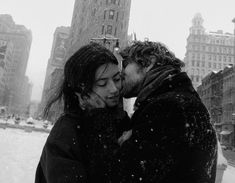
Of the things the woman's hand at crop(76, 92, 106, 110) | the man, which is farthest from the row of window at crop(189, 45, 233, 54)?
the man

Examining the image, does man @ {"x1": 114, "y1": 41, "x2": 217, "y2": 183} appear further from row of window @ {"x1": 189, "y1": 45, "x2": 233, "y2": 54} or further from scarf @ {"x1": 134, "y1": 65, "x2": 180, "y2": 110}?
row of window @ {"x1": 189, "y1": 45, "x2": 233, "y2": 54}

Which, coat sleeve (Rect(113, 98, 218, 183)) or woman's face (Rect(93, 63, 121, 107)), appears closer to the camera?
coat sleeve (Rect(113, 98, 218, 183))

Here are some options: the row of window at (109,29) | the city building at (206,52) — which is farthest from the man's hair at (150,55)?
the city building at (206,52)

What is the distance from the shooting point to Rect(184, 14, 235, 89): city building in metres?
112

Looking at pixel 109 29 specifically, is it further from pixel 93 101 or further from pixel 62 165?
pixel 62 165

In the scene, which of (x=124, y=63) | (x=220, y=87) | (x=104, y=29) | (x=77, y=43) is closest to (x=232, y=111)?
(x=220, y=87)

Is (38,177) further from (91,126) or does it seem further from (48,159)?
(91,126)

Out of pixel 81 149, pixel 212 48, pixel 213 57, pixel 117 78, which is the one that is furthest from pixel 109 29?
pixel 212 48

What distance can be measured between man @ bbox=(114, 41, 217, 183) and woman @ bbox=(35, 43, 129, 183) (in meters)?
0.15

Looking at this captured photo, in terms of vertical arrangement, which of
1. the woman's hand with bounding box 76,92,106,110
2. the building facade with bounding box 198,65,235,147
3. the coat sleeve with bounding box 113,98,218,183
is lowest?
the building facade with bounding box 198,65,235,147

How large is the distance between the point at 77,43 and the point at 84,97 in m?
75.5

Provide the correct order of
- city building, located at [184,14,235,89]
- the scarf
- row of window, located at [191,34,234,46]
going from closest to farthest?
the scarf, city building, located at [184,14,235,89], row of window, located at [191,34,234,46]

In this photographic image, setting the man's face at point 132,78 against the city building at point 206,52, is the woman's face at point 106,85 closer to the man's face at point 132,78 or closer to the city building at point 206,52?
the man's face at point 132,78

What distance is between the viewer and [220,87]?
66.6 m
